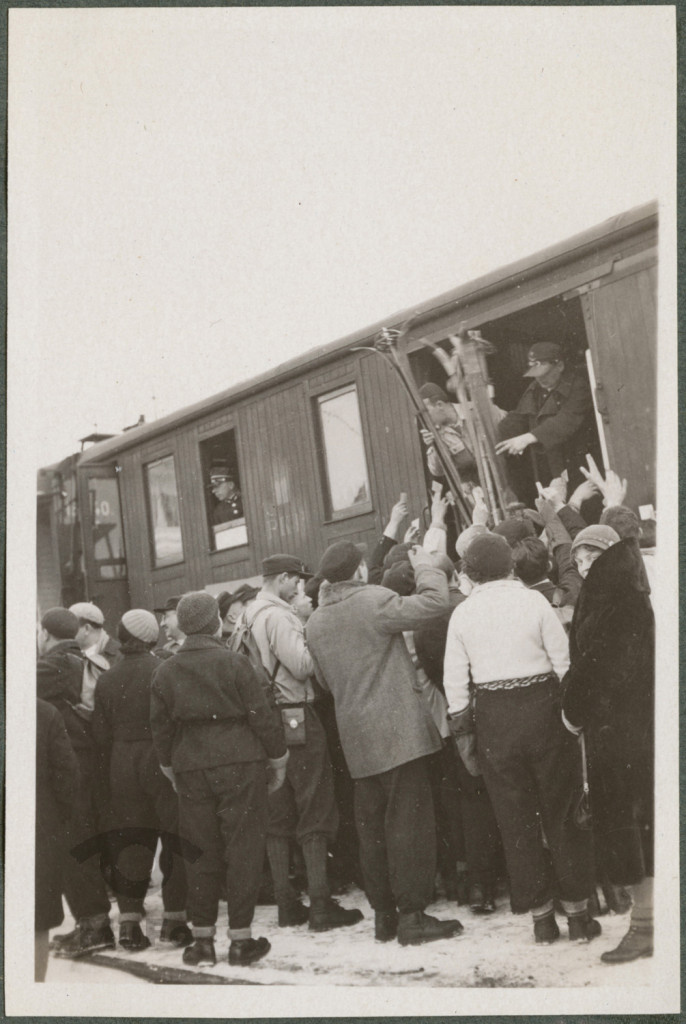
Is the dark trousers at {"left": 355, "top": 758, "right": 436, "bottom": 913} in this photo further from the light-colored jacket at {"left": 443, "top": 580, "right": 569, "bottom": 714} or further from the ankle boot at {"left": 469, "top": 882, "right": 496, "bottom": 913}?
the light-colored jacket at {"left": 443, "top": 580, "right": 569, "bottom": 714}

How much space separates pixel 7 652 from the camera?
3.29 metres

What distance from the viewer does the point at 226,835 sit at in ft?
10.1

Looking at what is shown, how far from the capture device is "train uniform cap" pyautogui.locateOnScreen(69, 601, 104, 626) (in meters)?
3.41

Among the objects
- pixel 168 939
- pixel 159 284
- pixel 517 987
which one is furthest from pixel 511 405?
pixel 168 939

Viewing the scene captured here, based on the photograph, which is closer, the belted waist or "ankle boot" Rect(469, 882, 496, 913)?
the belted waist

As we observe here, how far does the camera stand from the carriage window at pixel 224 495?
354 cm

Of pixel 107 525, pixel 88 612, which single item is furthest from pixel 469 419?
pixel 107 525

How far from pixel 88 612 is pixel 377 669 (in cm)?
118

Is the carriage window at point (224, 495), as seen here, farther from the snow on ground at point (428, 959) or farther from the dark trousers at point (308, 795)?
the snow on ground at point (428, 959)

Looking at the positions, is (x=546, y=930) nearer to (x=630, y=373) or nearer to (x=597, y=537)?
(x=597, y=537)

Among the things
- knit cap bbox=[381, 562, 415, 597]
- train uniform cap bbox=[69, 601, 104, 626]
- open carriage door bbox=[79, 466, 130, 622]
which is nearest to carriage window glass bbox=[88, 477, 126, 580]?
open carriage door bbox=[79, 466, 130, 622]

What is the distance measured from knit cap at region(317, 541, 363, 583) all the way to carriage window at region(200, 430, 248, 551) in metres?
0.55

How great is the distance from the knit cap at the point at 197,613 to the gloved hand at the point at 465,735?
89 cm

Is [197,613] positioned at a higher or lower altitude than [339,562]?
lower
